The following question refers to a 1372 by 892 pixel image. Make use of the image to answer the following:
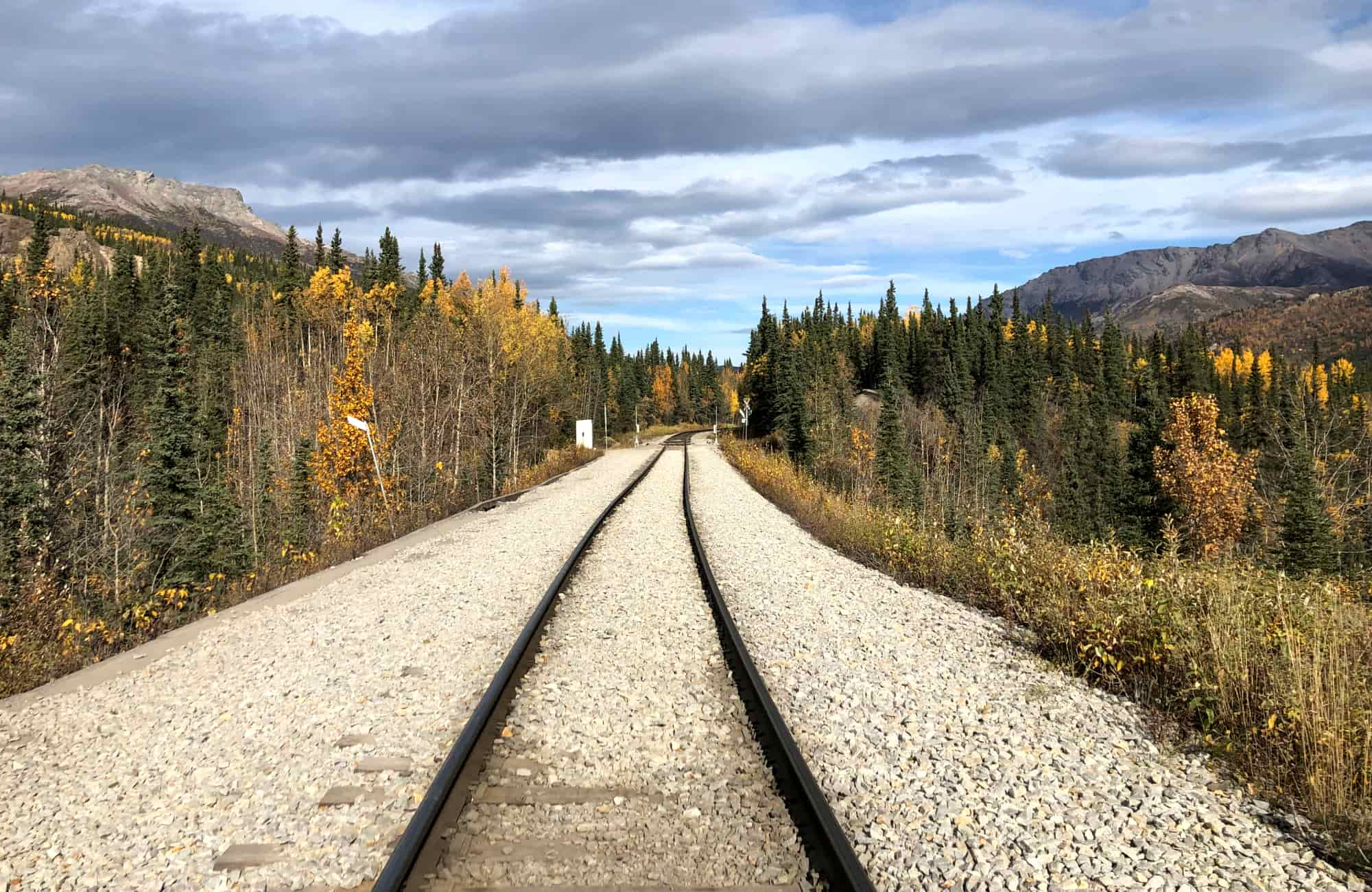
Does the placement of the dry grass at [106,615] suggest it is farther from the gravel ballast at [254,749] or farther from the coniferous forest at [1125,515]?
the coniferous forest at [1125,515]

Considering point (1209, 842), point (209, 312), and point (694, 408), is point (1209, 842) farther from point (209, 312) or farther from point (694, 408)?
point (694, 408)

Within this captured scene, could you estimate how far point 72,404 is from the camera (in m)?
21.3

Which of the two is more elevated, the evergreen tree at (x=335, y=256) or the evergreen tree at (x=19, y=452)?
the evergreen tree at (x=335, y=256)

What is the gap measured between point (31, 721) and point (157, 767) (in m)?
1.62

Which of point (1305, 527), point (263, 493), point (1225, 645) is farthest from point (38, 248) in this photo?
point (1305, 527)

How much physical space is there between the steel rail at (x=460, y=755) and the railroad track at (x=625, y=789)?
11 mm

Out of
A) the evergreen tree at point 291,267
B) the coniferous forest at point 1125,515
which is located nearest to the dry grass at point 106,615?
the coniferous forest at point 1125,515

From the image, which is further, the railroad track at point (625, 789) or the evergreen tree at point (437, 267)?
the evergreen tree at point (437, 267)

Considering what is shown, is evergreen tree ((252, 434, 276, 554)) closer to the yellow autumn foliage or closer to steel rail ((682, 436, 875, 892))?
steel rail ((682, 436, 875, 892))

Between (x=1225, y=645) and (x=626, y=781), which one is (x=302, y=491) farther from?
(x=1225, y=645)

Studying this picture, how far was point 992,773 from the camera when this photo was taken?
168 inches

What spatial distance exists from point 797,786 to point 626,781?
934mm

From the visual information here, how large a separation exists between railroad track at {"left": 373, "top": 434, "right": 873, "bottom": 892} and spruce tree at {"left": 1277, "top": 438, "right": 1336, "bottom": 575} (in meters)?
30.5

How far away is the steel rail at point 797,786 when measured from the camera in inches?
123
